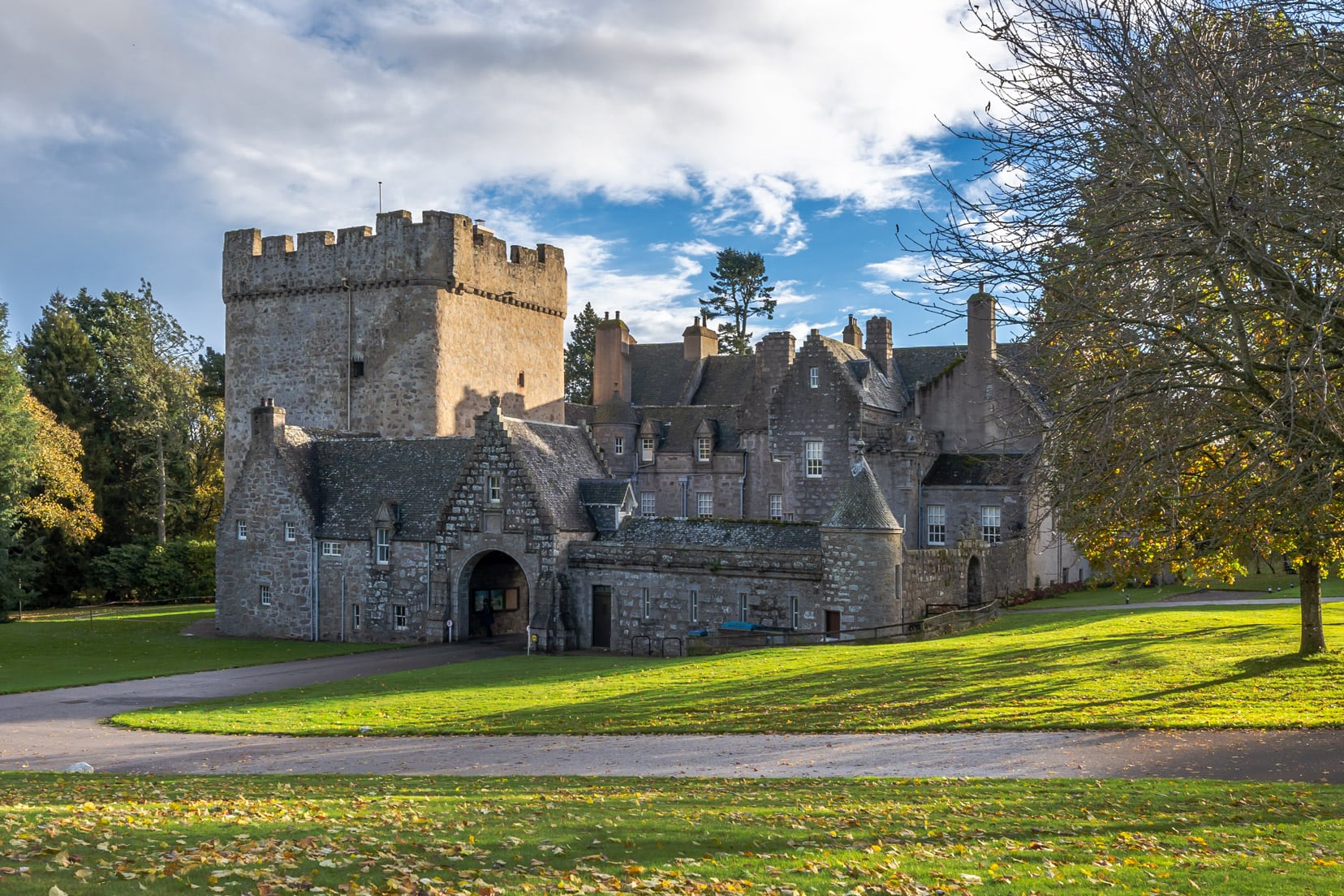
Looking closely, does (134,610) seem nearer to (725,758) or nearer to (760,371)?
(760,371)

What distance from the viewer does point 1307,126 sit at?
506 inches

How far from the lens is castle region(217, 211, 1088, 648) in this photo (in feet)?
125

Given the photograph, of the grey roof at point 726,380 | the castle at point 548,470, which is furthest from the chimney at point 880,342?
the grey roof at point 726,380

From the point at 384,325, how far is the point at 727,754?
37.6 meters

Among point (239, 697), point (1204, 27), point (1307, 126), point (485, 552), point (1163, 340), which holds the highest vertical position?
point (1204, 27)

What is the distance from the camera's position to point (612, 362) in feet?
209

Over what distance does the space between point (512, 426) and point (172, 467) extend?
3909cm

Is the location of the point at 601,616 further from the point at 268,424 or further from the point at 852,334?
the point at 852,334

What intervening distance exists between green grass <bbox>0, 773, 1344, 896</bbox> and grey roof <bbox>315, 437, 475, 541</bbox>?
27.5 meters

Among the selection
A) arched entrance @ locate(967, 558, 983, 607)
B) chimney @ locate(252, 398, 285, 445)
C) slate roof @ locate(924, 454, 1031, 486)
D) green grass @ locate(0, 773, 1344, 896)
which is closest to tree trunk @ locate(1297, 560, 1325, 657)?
green grass @ locate(0, 773, 1344, 896)

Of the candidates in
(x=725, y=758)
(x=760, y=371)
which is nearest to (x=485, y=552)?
(x=760, y=371)

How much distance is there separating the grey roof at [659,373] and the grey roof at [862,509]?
30.6 m

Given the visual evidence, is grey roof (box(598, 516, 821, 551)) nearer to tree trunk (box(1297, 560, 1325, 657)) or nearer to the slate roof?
the slate roof

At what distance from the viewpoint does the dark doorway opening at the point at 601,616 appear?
3975cm
